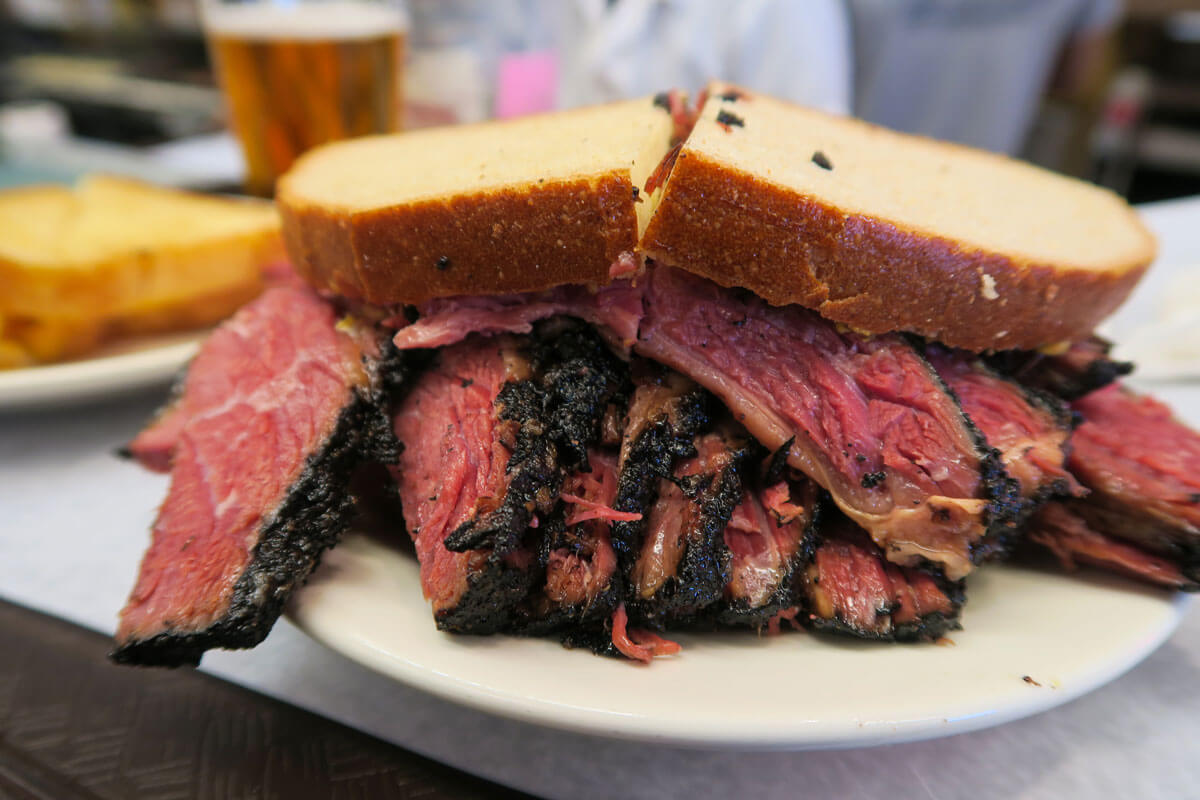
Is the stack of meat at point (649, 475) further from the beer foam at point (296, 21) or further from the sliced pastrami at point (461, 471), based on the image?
the beer foam at point (296, 21)

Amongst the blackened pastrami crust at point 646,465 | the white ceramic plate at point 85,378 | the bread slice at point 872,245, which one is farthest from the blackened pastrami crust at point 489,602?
the white ceramic plate at point 85,378

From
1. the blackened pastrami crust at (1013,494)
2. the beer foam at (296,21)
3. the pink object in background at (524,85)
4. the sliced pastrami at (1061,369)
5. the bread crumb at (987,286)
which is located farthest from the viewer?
the pink object in background at (524,85)

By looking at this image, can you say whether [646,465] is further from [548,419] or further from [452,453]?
[452,453]

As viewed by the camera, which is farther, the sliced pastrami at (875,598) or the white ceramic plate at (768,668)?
the sliced pastrami at (875,598)

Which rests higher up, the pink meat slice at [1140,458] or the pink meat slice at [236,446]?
the pink meat slice at [1140,458]

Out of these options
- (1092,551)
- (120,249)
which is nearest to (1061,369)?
(1092,551)

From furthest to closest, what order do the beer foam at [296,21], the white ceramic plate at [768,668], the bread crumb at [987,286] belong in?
the beer foam at [296,21] → the bread crumb at [987,286] → the white ceramic plate at [768,668]

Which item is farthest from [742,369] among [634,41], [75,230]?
[634,41]

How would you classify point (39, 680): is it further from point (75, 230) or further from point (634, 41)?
point (634, 41)
